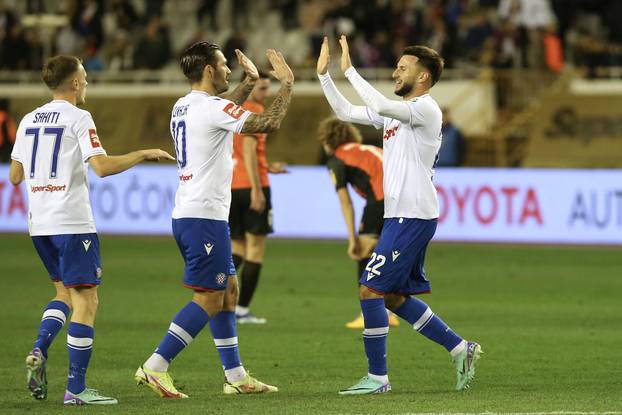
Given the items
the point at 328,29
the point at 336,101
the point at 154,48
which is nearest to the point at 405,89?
the point at 336,101

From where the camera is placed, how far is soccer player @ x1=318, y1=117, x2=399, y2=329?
11.7m

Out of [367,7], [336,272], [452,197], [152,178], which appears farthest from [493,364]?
[367,7]

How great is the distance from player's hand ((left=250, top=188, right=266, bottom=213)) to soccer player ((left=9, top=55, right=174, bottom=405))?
390 cm

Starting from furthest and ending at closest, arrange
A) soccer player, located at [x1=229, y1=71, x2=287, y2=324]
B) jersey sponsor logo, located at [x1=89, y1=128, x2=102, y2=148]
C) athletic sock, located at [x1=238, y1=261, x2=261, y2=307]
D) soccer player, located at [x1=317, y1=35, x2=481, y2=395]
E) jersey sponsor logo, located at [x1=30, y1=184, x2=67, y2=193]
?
1. athletic sock, located at [x1=238, y1=261, x2=261, y2=307]
2. soccer player, located at [x1=229, y1=71, x2=287, y2=324]
3. soccer player, located at [x1=317, y1=35, x2=481, y2=395]
4. jersey sponsor logo, located at [x1=30, y1=184, x2=67, y2=193]
5. jersey sponsor logo, located at [x1=89, y1=128, x2=102, y2=148]

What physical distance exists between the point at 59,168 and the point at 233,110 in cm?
112

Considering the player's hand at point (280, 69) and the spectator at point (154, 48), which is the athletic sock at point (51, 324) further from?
A: the spectator at point (154, 48)

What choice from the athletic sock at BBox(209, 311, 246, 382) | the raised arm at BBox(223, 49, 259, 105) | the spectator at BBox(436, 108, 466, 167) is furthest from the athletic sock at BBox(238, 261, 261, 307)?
the spectator at BBox(436, 108, 466, 167)

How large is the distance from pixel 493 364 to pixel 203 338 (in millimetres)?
2770

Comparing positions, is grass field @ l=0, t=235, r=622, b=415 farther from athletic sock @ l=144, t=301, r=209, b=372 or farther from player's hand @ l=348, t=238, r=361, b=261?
player's hand @ l=348, t=238, r=361, b=261

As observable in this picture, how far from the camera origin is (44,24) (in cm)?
3050

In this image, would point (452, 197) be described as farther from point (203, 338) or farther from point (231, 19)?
point (231, 19)

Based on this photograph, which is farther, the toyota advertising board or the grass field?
the toyota advertising board

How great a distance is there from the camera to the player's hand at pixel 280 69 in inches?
319

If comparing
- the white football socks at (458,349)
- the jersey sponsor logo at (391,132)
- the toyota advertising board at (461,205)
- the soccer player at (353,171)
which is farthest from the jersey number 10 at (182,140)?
the toyota advertising board at (461,205)
